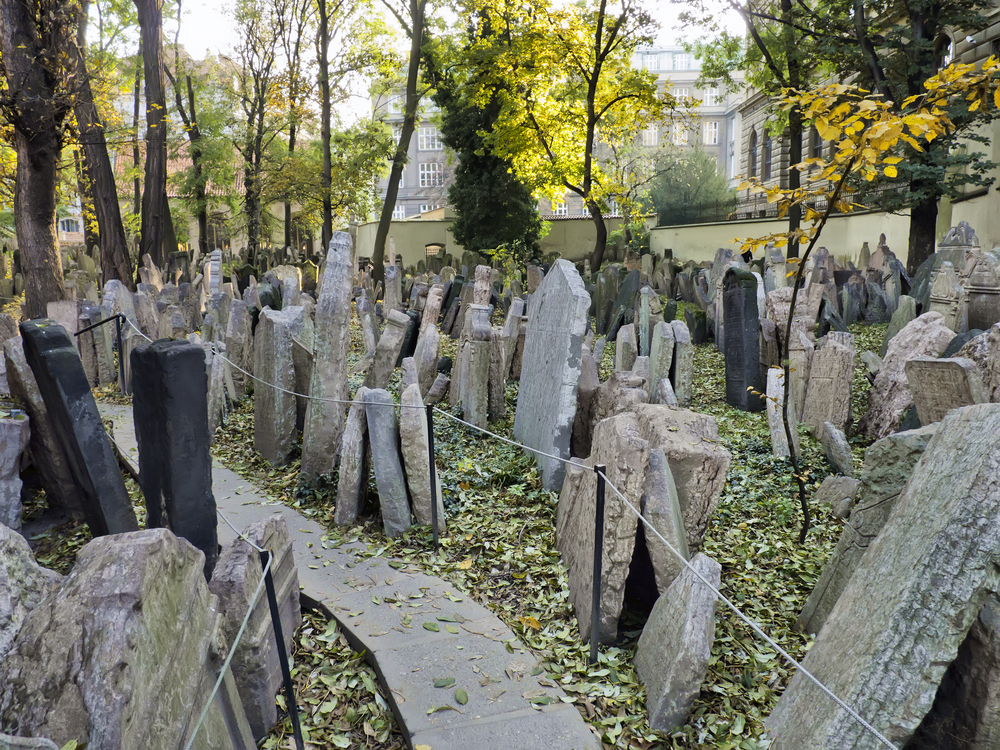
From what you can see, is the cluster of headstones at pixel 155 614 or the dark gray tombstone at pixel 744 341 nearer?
the cluster of headstones at pixel 155 614

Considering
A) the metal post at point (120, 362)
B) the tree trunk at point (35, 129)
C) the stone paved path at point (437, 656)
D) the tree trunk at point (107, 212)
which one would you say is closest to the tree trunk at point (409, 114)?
the tree trunk at point (107, 212)

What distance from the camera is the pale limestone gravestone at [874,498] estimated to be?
2.93 meters

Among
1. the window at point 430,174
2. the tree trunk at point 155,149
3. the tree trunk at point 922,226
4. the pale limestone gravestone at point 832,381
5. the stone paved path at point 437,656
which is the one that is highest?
the window at point 430,174

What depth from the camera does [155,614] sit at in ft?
5.81

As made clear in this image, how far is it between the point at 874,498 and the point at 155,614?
2.89 meters

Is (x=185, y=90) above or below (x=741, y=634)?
above

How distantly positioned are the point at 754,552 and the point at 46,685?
3.84m

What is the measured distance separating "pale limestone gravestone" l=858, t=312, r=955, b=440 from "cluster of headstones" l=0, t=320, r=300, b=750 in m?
5.12

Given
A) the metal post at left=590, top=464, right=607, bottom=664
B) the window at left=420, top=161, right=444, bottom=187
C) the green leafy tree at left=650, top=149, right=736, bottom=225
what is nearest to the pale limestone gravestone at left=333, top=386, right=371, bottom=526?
the metal post at left=590, top=464, right=607, bottom=664

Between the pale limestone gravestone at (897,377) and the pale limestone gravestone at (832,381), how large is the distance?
9.4 inches

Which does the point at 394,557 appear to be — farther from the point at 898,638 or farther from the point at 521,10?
the point at 521,10

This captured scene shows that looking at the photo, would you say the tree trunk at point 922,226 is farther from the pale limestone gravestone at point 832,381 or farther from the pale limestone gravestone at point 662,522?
the pale limestone gravestone at point 662,522

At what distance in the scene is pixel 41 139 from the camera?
8.80 metres

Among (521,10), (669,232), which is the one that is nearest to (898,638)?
(521,10)
